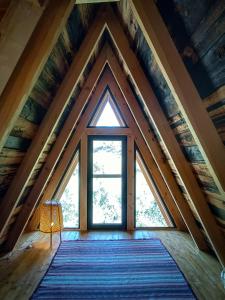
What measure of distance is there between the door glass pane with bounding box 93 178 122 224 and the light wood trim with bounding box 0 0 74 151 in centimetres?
292

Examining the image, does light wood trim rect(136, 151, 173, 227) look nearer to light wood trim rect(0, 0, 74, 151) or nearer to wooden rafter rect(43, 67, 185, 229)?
wooden rafter rect(43, 67, 185, 229)

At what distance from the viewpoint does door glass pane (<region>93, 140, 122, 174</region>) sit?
14.3 feet

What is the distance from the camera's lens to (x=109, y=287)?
2346 millimetres

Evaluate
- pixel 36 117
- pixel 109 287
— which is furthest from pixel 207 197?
pixel 36 117

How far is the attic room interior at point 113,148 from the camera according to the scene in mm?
1558

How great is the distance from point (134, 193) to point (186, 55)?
9.63 feet

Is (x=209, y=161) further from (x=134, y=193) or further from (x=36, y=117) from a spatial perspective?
(x=134, y=193)

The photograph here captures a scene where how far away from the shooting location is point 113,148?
4.38 metres

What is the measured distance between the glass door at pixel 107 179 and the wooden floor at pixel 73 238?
0.39m

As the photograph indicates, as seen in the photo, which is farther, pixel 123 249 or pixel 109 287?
pixel 123 249

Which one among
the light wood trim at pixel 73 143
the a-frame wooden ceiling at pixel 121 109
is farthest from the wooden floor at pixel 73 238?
the light wood trim at pixel 73 143

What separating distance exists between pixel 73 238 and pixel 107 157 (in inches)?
57.3

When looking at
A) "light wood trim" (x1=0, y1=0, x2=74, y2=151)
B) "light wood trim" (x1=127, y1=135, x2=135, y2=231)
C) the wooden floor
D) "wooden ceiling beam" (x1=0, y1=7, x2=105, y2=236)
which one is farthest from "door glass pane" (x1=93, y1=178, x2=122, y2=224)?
"light wood trim" (x1=0, y1=0, x2=74, y2=151)

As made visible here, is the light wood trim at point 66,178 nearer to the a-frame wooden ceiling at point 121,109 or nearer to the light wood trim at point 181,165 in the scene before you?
the a-frame wooden ceiling at point 121,109
